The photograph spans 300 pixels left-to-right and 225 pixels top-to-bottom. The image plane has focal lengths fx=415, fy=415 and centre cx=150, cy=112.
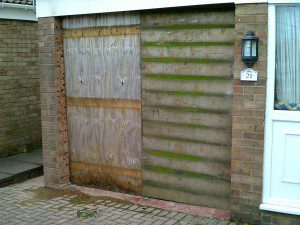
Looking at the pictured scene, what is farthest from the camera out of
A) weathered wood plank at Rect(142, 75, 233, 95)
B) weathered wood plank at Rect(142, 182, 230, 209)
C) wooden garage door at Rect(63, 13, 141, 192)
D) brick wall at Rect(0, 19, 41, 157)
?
brick wall at Rect(0, 19, 41, 157)

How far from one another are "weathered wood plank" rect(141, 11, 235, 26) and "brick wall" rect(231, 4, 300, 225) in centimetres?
33

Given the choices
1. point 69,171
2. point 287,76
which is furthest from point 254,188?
point 69,171

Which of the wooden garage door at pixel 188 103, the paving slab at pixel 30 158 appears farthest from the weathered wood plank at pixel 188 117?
the paving slab at pixel 30 158

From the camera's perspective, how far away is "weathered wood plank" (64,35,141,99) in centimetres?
575

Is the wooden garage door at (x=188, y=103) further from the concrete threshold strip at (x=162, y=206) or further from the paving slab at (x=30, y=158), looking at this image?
the paving slab at (x=30, y=158)

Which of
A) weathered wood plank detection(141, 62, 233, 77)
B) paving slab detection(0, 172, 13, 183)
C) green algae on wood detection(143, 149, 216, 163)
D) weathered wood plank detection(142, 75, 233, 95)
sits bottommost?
paving slab detection(0, 172, 13, 183)

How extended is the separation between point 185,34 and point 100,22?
1.37 m

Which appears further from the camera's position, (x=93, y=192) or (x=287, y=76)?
(x=93, y=192)

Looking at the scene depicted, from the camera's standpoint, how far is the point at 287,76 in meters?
4.61

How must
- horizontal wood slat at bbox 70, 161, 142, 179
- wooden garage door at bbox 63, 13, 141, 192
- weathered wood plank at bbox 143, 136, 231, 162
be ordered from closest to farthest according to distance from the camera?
1. weathered wood plank at bbox 143, 136, 231, 162
2. wooden garage door at bbox 63, 13, 141, 192
3. horizontal wood slat at bbox 70, 161, 142, 179

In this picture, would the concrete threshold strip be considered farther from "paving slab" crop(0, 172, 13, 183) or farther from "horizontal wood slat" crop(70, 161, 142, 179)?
"paving slab" crop(0, 172, 13, 183)

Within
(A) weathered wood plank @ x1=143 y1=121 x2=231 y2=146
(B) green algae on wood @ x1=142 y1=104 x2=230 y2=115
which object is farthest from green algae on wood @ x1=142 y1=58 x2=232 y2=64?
(A) weathered wood plank @ x1=143 y1=121 x2=231 y2=146

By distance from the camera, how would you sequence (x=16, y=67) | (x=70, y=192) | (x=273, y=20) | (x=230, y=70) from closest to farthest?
(x=273, y=20)
(x=230, y=70)
(x=70, y=192)
(x=16, y=67)

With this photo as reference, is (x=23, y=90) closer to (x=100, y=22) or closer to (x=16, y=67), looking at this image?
(x=16, y=67)
